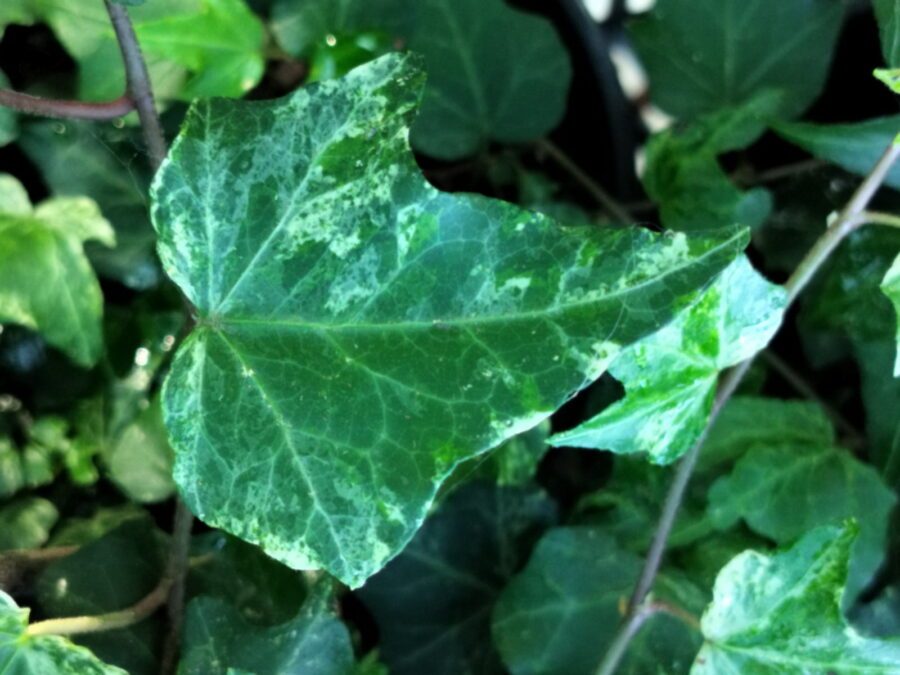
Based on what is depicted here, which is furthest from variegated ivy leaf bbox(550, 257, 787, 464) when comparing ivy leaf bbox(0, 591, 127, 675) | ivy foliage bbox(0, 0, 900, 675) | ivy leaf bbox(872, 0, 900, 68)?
ivy leaf bbox(0, 591, 127, 675)

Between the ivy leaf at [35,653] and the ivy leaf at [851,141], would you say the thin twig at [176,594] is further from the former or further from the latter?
the ivy leaf at [851,141]

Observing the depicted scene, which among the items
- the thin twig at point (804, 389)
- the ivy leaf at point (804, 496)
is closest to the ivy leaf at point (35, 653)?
the ivy leaf at point (804, 496)

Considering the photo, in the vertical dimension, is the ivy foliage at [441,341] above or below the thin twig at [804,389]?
above

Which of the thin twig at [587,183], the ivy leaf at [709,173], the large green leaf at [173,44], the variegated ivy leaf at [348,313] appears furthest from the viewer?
the thin twig at [587,183]

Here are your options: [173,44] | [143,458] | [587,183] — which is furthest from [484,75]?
[143,458]

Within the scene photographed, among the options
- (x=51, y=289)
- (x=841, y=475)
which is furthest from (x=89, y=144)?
(x=841, y=475)

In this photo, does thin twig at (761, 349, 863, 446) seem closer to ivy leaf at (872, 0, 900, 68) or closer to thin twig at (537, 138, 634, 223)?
thin twig at (537, 138, 634, 223)

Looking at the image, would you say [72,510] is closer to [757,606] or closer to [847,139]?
[757,606]

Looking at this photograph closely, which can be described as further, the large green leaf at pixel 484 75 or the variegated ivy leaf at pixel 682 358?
the large green leaf at pixel 484 75
